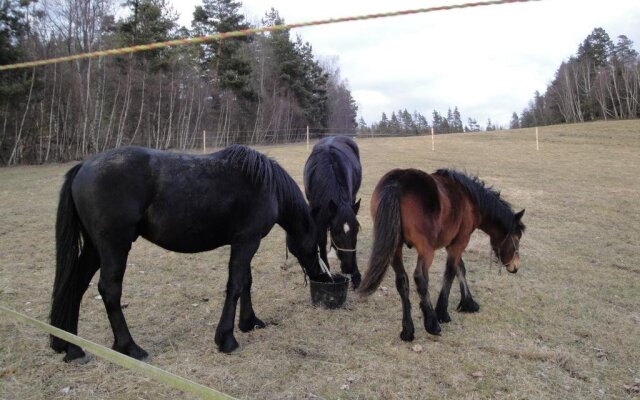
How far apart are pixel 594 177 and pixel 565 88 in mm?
53604

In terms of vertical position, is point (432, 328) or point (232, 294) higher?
point (232, 294)

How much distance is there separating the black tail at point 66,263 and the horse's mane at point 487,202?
3.78 m

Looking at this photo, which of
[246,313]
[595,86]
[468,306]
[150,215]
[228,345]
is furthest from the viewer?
[595,86]

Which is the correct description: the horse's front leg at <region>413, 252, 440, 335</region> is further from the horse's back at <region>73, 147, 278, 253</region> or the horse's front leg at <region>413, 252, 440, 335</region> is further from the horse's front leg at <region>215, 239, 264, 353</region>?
the horse's front leg at <region>215, 239, 264, 353</region>

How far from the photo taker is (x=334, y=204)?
4.84 metres

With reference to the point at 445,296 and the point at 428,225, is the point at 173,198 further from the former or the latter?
the point at 445,296

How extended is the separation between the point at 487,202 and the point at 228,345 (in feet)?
10.4

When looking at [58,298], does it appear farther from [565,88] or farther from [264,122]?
[565,88]

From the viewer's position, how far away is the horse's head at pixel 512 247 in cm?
493

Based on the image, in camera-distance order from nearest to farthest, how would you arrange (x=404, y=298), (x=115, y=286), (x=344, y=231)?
1. (x=115, y=286)
2. (x=404, y=298)
3. (x=344, y=231)

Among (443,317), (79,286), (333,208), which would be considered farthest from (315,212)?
(79,286)

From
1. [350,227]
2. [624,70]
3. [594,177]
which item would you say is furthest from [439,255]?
[624,70]

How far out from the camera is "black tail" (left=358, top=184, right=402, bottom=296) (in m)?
4.02

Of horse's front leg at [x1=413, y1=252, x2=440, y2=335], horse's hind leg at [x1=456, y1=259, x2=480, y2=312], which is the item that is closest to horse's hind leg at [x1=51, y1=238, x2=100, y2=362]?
horse's front leg at [x1=413, y1=252, x2=440, y2=335]
